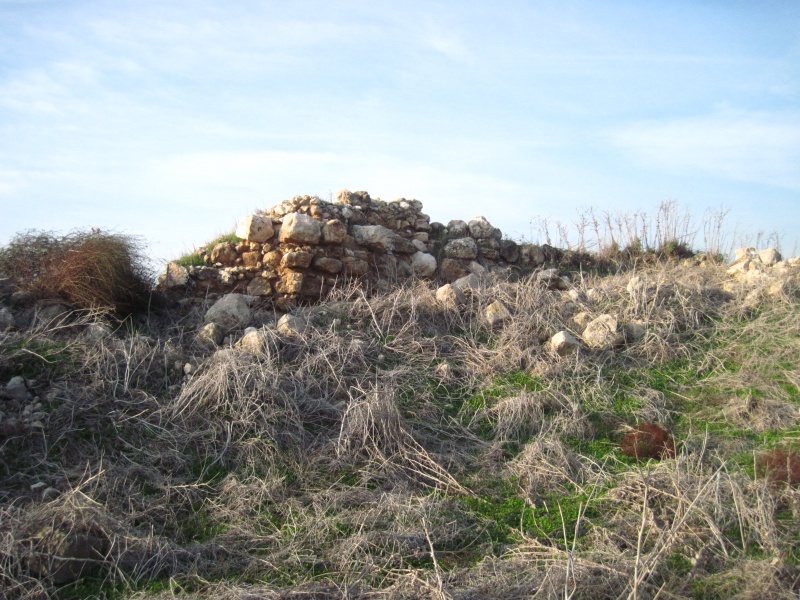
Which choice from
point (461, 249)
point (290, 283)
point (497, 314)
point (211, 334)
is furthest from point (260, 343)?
point (461, 249)

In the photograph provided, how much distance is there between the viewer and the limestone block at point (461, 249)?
9.38 meters

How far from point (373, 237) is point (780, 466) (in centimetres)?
512

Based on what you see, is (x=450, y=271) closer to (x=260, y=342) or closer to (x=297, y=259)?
(x=297, y=259)

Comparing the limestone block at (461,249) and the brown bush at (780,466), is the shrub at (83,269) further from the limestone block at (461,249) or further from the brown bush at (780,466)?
the brown bush at (780,466)

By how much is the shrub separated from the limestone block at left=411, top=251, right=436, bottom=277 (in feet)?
10.6

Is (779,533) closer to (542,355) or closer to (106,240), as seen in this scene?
(542,355)

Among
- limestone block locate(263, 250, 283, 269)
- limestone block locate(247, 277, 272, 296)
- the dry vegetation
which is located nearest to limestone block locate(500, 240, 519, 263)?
the dry vegetation

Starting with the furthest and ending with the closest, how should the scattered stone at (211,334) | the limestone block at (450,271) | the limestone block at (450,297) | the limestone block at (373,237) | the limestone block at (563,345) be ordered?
the limestone block at (450,271) < the limestone block at (373,237) < the limestone block at (450,297) < the scattered stone at (211,334) < the limestone block at (563,345)

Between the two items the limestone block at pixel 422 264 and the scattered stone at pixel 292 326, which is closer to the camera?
the scattered stone at pixel 292 326

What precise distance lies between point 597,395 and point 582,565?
249 cm

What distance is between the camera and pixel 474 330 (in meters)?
7.45

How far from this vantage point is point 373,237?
8633mm

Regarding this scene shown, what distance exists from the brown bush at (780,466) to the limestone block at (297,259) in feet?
16.3

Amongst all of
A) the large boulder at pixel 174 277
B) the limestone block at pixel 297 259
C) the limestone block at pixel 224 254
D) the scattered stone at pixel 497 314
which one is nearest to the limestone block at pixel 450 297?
the scattered stone at pixel 497 314
